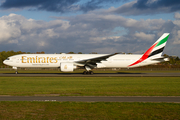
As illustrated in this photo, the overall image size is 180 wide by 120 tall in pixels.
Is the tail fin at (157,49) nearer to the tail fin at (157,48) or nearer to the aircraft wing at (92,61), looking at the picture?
the tail fin at (157,48)

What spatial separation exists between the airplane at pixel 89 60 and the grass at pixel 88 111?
1077 inches

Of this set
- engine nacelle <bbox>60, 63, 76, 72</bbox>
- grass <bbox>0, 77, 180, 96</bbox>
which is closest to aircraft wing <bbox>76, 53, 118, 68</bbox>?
engine nacelle <bbox>60, 63, 76, 72</bbox>

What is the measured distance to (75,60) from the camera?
40.6 m

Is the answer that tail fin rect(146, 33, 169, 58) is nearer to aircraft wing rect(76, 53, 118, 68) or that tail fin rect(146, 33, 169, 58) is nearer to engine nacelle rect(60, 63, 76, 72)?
aircraft wing rect(76, 53, 118, 68)

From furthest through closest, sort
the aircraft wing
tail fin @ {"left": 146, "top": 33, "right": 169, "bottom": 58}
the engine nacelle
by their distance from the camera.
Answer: tail fin @ {"left": 146, "top": 33, "right": 169, "bottom": 58}, the aircraft wing, the engine nacelle

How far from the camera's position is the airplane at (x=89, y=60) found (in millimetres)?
39438

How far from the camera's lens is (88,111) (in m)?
9.37

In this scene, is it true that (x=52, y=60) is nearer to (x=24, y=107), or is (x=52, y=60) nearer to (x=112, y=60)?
(x=112, y=60)

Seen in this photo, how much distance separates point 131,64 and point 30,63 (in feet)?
70.0

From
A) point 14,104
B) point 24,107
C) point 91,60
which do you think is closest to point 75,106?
point 24,107

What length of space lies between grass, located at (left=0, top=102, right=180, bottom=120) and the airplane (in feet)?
89.7

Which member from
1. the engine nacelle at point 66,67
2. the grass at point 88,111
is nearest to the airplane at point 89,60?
the engine nacelle at point 66,67

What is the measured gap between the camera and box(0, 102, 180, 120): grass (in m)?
8.39

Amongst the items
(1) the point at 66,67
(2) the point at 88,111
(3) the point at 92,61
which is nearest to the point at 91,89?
(2) the point at 88,111
